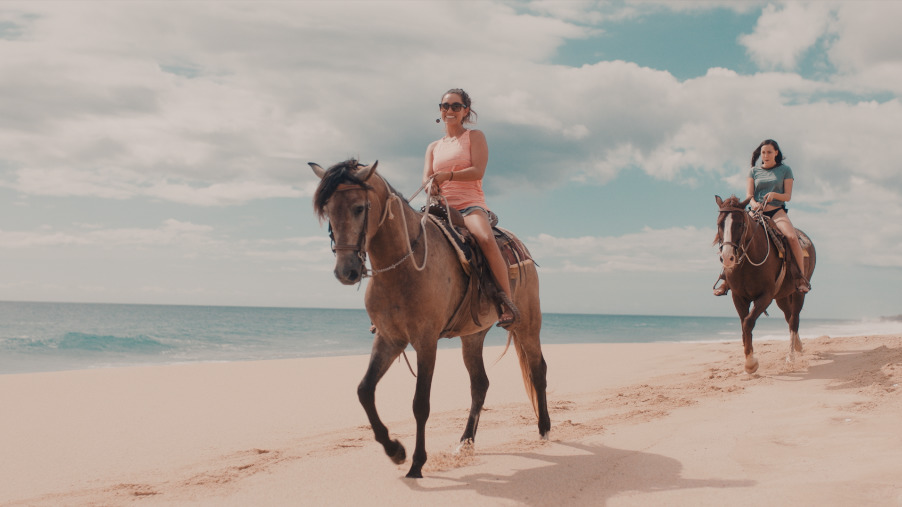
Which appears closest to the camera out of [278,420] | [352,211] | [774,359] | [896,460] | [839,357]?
[352,211]

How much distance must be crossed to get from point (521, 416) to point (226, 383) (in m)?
5.73

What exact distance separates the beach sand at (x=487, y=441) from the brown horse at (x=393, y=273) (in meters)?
0.71

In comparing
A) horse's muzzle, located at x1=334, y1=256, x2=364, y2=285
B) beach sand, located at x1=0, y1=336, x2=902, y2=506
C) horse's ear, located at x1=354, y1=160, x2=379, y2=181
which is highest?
horse's ear, located at x1=354, y1=160, x2=379, y2=181

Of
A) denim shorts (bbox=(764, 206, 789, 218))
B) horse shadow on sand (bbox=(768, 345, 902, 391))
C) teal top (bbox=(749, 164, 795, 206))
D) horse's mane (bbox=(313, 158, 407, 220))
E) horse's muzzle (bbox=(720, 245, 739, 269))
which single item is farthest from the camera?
denim shorts (bbox=(764, 206, 789, 218))

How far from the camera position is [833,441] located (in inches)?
183

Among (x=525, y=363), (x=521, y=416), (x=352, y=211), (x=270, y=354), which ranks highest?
(x=352, y=211)

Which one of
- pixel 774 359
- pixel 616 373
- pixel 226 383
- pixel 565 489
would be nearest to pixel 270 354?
pixel 226 383

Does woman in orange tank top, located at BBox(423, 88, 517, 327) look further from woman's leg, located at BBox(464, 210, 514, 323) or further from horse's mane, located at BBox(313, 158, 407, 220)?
horse's mane, located at BBox(313, 158, 407, 220)

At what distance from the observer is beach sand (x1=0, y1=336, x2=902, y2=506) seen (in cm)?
400

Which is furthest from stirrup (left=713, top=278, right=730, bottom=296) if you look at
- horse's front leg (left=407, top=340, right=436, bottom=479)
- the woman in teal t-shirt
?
horse's front leg (left=407, top=340, right=436, bottom=479)

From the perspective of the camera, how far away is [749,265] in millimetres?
8516

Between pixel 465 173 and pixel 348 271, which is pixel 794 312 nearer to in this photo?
pixel 465 173

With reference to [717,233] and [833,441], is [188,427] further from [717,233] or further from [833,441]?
[717,233]

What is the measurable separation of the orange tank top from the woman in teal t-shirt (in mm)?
5606
